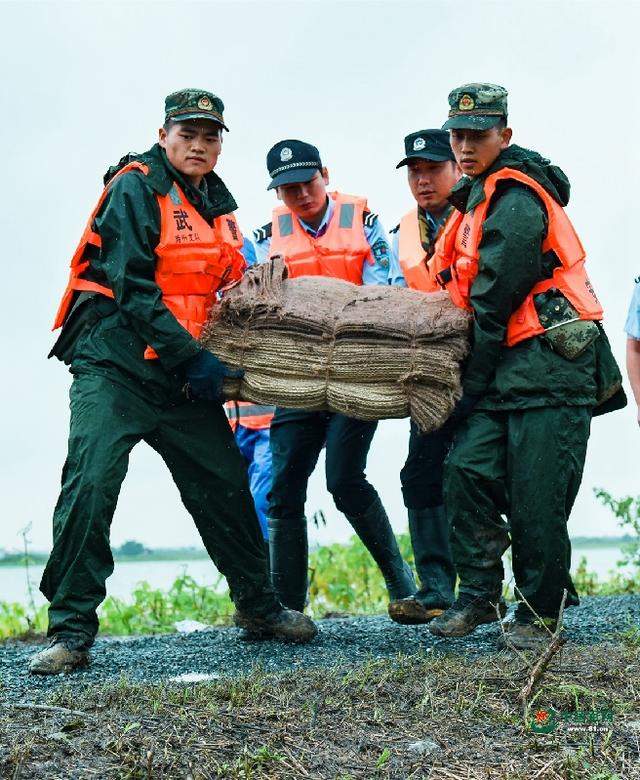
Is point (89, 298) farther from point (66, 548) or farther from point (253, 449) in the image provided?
point (253, 449)

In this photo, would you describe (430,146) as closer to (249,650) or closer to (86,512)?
(86,512)

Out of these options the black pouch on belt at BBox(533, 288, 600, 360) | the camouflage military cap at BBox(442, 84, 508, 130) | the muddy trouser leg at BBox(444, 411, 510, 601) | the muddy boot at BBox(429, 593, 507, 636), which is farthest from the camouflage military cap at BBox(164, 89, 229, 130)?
the muddy boot at BBox(429, 593, 507, 636)

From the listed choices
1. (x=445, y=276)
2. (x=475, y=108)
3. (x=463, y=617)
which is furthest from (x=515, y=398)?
(x=475, y=108)

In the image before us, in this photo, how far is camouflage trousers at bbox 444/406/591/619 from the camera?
17.2ft

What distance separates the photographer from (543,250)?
531 cm

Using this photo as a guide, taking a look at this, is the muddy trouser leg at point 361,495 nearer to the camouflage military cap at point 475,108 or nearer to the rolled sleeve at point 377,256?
the rolled sleeve at point 377,256

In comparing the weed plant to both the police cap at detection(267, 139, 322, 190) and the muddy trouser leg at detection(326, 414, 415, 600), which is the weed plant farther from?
the police cap at detection(267, 139, 322, 190)

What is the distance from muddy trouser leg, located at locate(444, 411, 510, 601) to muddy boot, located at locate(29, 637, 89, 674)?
1849 mm

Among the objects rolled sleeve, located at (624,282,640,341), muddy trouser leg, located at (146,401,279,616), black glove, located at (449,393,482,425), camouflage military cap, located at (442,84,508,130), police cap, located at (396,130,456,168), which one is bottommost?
muddy trouser leg, located at (146,401,279,616)

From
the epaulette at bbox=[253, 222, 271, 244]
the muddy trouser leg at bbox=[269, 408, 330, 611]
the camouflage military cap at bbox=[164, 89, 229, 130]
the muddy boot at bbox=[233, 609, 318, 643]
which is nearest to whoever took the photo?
the camouflage military cap at bbox=[164, 89, 229, 130]

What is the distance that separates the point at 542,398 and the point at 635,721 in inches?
69.3

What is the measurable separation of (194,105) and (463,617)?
2.87m

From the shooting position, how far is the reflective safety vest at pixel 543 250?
526 centimetres

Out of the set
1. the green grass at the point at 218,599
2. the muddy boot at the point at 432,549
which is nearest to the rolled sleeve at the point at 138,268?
the muddy boot at the point at 432,549
